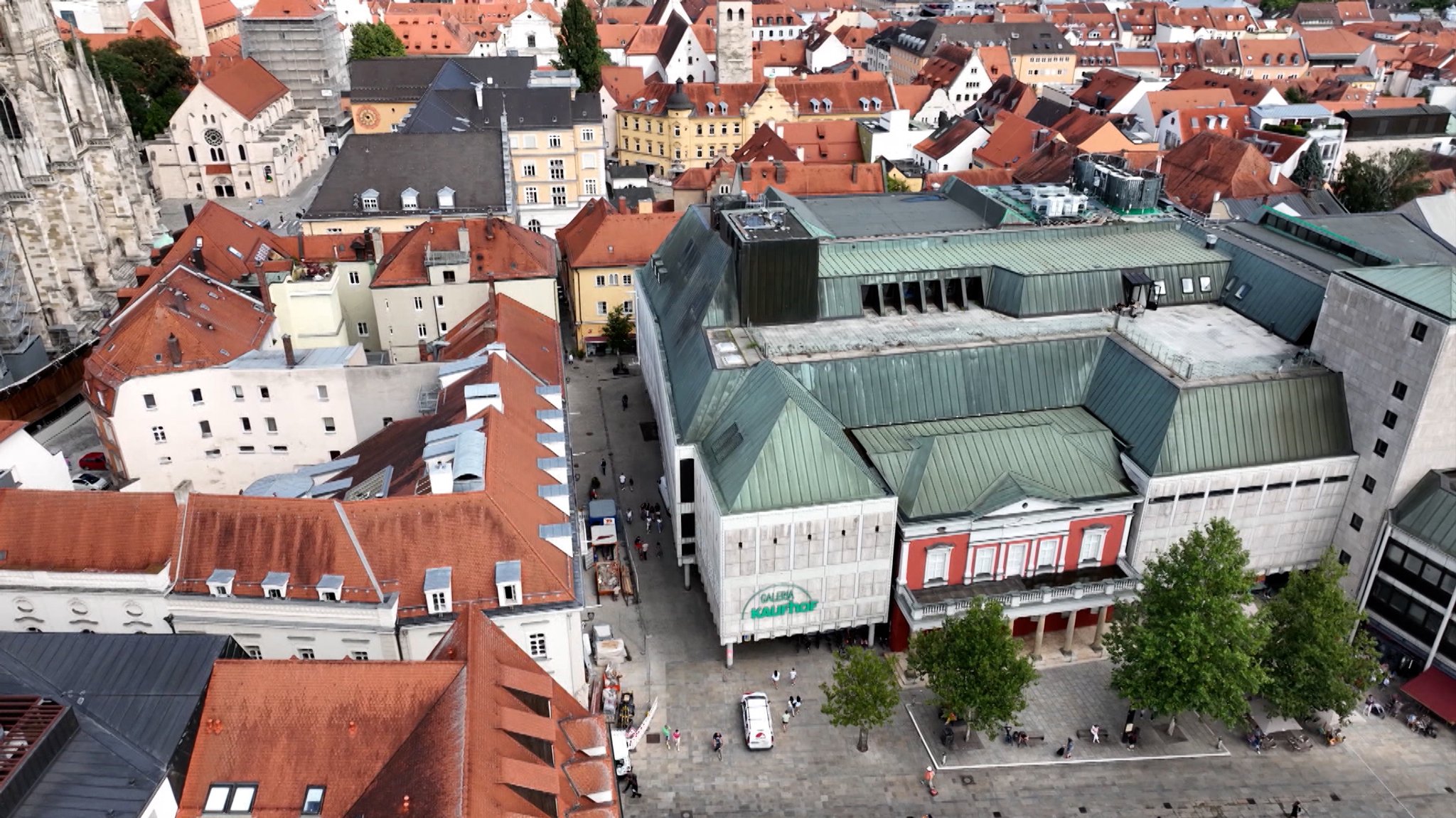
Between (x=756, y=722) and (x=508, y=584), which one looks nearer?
(x=508, y=584)

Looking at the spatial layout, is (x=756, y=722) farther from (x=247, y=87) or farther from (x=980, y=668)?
(x=247, y=87)

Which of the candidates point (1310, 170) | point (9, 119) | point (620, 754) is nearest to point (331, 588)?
point (620, 754)

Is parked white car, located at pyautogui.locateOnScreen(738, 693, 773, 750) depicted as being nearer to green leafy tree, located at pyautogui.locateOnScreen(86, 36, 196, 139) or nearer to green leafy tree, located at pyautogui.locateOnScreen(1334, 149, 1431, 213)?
green leafy tree, located at pyautogui.locateOnScreen(1334, 149, 1431, 213)

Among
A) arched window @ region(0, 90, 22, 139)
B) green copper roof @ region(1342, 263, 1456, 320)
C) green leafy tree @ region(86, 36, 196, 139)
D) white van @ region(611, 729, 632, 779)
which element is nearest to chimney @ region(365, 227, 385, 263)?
arched window @ region(0, 90, 22, 139)

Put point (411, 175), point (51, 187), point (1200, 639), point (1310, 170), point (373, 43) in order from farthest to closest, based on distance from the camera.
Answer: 1. point (373, 43)
2. point (1310, 170)
3. point (411, 175)
4. point (51, 187)
5. point (1200, 639)

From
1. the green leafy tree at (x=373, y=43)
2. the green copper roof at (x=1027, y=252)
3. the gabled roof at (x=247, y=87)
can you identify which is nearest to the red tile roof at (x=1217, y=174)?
the green copper roof at (x=1027, y=252)

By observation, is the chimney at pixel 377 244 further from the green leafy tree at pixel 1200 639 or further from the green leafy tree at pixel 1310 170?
the green leafy tree at pixel 1310 170

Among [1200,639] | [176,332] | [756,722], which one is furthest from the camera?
[176,332]
